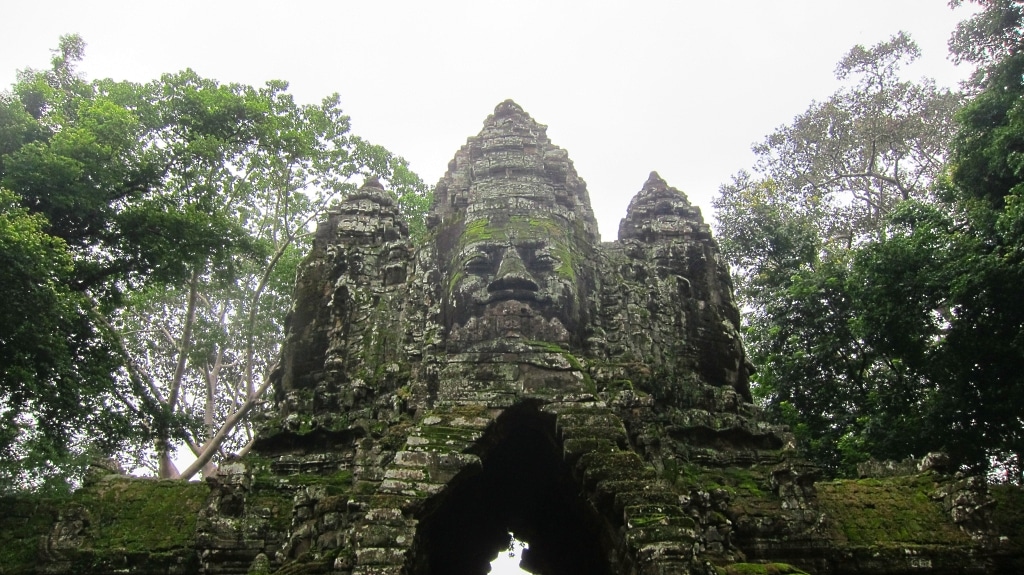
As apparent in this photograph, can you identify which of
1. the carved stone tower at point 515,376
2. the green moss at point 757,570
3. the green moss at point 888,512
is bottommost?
the green moss at point 757,570

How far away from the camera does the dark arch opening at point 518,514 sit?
895cm

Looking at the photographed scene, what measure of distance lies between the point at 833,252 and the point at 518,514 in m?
14.0

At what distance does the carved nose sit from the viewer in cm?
1069

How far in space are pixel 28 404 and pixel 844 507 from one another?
12476mm

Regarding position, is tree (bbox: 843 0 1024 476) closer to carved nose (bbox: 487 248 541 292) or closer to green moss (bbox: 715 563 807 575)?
green moss (bbox: 715 563 807 575)

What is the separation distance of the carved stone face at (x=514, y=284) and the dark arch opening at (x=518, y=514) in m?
1.51

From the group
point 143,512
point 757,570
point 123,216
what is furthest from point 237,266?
point 757,570

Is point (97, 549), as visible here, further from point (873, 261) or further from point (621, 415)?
point (873, 261)

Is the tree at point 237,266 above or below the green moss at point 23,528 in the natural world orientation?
above

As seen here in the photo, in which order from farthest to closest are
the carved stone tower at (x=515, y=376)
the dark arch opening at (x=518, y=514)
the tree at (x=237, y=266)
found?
the tree at (x=237, y=266) → the dark arch opening at (x=518, y=514) → the carved stone tower at (x=515, y=376)

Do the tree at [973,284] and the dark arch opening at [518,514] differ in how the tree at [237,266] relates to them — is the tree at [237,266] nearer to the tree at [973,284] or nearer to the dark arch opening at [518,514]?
the dark arch opening at [518,514]

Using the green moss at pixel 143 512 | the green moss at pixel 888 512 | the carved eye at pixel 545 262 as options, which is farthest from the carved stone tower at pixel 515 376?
the green moss at pixel 143 512

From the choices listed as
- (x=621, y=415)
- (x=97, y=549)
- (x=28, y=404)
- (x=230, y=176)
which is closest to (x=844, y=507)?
(x=621, y=415)

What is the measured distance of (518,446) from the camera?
400 inches
